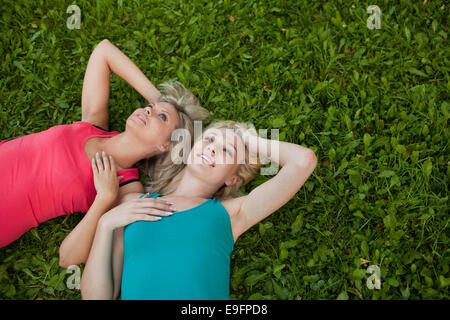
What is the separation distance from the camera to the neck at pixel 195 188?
2986 millimetres

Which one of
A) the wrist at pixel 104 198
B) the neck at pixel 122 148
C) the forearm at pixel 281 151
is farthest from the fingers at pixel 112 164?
the forearm at pixel 281 151

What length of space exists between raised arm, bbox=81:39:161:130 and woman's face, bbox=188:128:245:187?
0.88 meters

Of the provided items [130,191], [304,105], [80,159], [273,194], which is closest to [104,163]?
[80,159]

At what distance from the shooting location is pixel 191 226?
2.63 metres

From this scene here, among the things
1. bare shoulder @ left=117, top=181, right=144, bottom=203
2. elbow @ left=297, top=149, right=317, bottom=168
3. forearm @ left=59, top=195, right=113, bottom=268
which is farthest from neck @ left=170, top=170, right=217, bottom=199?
elbow @ left=297, top=149, right=317, bottom=168

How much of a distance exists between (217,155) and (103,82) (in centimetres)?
141

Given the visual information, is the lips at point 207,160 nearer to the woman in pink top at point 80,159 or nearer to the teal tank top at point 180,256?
the teal tank top at point 180,256

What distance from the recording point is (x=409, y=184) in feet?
11.0

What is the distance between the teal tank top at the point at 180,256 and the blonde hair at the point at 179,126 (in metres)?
0.63

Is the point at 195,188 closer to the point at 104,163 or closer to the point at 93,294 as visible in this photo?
the point at 104,163
